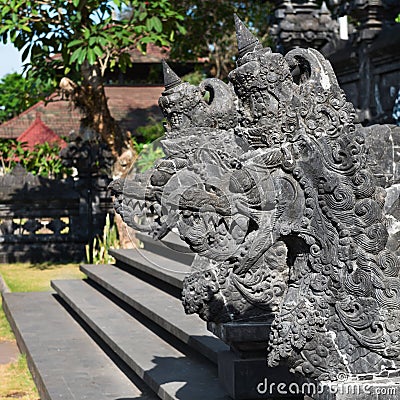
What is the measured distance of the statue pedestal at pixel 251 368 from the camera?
14.5 feet

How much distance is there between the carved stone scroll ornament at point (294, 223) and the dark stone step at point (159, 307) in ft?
4.23

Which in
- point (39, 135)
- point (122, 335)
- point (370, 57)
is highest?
point (370, 57)

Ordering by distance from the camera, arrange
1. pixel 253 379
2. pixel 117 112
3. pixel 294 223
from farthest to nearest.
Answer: pixel 117 112 < pixel 253 379 < pixel 294 223

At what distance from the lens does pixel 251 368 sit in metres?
4.54

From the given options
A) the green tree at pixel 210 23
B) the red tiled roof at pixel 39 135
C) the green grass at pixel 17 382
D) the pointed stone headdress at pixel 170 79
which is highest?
the green tree at pixel 210 23

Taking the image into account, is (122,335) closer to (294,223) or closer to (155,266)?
(155,266)

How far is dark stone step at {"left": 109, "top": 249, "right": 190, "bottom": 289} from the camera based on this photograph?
24.0ft

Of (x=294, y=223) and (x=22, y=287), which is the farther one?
(x=22, y=287)

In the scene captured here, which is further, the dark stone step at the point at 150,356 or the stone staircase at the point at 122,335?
the stone staircase at the point at 122,335

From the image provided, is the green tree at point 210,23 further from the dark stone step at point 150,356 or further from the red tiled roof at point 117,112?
the dark stone step at point 150,356

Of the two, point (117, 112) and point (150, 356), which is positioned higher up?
point (117, 112)

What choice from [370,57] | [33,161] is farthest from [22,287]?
[33,161]

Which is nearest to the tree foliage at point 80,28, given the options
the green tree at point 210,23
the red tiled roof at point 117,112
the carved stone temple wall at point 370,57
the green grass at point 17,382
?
the carved stone temple wall at point 370,57

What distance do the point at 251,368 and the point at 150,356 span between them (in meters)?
1.63
